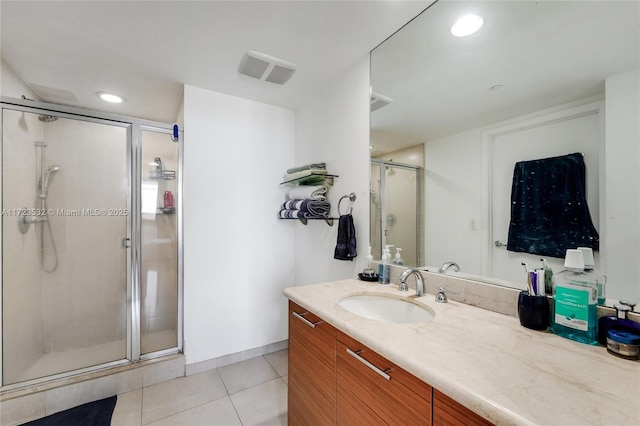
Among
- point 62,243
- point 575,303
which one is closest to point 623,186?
point 575,303

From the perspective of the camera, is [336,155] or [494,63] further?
[336,155]

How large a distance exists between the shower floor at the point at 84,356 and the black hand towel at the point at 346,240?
163 centimetres

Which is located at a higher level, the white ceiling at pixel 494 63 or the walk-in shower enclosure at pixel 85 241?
the white ceiling at pixel 494 63

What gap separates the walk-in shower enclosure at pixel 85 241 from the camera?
1.75 metres

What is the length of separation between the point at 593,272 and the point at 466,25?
118 centimetres

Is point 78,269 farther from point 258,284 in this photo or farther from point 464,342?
point 464,342

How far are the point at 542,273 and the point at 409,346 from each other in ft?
1.92

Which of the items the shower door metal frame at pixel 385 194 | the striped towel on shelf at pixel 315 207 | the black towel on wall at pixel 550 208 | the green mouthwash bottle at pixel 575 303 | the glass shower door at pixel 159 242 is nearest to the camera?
the green mouthwash bottle at pixel 575 303

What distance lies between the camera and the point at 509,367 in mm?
652

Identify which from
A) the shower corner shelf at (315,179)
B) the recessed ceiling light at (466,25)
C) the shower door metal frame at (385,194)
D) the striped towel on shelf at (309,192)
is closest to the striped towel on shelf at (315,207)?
the striped towel on shelf at (309,192)

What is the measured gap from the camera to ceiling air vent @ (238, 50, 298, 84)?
1.74m

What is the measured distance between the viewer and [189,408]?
169 centimetres

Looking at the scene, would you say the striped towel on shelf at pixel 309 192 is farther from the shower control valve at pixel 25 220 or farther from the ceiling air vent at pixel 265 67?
the shower control valve at pixel 25 220

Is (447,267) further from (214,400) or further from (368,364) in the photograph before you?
(214,400)
